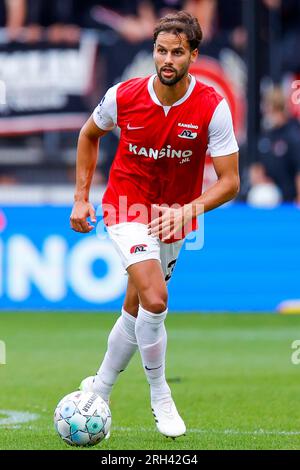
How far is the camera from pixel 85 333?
11.9m

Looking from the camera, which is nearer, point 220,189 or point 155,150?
point 220,189

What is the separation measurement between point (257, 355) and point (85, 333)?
2001mm

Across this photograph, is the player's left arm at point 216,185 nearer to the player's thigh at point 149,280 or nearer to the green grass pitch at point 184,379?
the player's thigh at point 149,280

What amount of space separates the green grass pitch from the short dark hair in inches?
86.9

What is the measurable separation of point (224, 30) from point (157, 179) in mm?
10773

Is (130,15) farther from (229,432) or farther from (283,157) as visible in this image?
(229,432)

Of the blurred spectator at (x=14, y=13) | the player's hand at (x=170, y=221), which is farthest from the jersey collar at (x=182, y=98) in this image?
the blurred spectator at (x=14, y=13)

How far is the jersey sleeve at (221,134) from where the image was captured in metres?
6.73

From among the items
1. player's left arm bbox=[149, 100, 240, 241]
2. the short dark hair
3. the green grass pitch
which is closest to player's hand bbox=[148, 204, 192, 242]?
player's left arm bbox=[149, 100, 240, 241]

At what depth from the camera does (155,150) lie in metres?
6.86

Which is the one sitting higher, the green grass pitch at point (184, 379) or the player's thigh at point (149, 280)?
the player's thigh at point (149, 280)

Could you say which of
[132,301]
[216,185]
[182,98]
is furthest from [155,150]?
[132,301]

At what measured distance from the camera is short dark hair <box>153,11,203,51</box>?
662 cm

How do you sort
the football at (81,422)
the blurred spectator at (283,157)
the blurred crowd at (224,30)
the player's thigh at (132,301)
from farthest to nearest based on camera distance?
the blurred crowd at (224,30)
the blurred spectator at (283,157)
the player's thigh at (132,301)
the football at (81,422)
